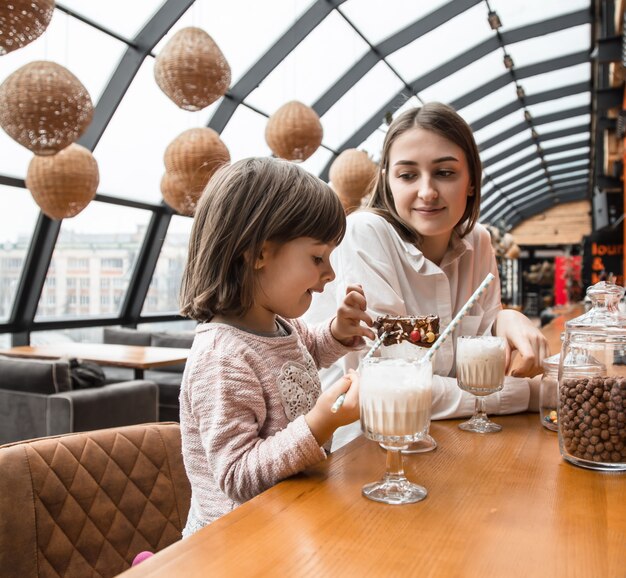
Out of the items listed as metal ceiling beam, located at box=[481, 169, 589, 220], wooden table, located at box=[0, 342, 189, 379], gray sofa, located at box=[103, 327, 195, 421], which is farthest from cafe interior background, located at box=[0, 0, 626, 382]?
metal ceiling beam, located at box=[481, 169, 589, 220]

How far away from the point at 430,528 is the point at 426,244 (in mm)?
1040

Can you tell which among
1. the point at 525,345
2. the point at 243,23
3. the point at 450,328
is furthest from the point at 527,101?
the point at 450,328

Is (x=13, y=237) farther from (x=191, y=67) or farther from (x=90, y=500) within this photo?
(x=90, y=500)

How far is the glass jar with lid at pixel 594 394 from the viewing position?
105 centimetres

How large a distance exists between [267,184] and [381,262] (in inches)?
18.9

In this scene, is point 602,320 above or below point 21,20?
below

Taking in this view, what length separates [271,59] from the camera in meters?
7.25

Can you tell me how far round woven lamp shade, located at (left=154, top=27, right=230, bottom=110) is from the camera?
370 centimetres

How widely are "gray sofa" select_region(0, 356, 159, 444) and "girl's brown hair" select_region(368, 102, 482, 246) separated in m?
3.04

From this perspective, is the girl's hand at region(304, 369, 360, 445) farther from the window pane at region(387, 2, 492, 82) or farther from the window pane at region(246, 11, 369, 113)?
the window pane at region(387, 2, 492, 82)

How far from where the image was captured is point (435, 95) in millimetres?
10789

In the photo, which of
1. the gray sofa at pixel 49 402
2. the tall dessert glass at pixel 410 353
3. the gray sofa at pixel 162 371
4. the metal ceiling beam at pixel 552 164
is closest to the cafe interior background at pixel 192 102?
the gray sofa at pixel 162 371

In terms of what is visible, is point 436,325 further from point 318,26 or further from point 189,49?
point 318,26

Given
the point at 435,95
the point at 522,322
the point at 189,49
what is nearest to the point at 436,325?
the point at 522,322
